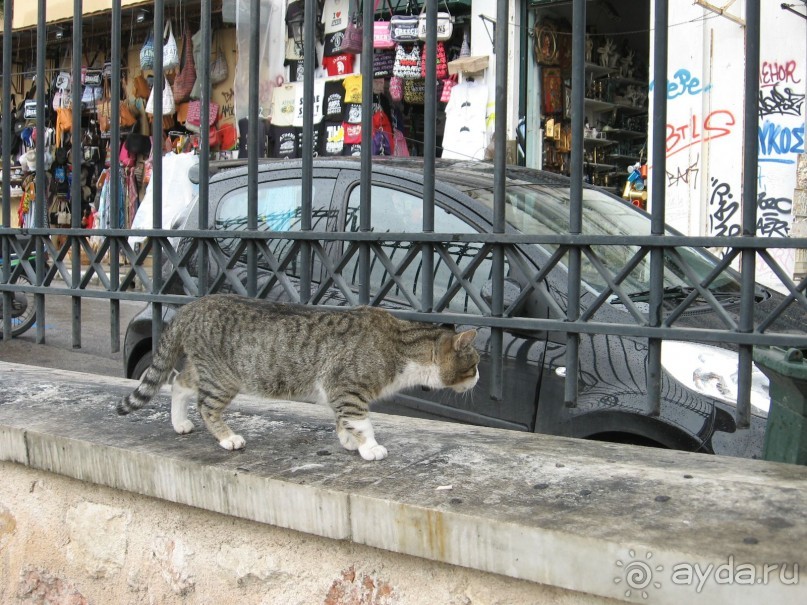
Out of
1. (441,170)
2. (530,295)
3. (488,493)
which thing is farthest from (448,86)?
(488,493)

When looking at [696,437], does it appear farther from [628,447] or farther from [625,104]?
[625,104]

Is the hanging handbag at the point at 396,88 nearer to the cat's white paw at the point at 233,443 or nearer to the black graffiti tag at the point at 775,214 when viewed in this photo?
the black graffiti tag at the point at 775,214

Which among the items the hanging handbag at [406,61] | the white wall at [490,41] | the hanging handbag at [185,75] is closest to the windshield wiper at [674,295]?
the white wall at [490,41]

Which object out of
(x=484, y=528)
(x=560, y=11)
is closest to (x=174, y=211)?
(x=560, y=11)

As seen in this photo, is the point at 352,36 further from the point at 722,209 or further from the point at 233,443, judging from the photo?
the point at 233,443

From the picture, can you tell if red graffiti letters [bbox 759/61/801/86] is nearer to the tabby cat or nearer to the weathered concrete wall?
the tabby cat

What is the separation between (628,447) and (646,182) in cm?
807

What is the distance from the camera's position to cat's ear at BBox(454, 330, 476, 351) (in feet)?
10.5

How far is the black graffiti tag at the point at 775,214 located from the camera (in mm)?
8680

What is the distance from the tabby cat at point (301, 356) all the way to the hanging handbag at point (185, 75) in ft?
34.6

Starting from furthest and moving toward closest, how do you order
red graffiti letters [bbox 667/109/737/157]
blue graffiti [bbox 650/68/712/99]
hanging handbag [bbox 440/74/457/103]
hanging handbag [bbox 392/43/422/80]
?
hanging handbag [bbox 440/74/457/103] < hanging handbag [bbox 392/43/422/80] < blue graffiti [bbox 650/68/712/99] < red graffiti letters [bbox 667/109/737/157]

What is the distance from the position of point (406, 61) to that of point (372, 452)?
846 centimetres

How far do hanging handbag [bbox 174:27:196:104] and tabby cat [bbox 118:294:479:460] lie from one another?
10559 millimetres

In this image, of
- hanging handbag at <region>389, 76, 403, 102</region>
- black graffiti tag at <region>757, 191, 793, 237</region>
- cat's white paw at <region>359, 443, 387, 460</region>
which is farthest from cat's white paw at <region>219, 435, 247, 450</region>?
hanging handbag at <region>389, 76, 403, 102</region>
